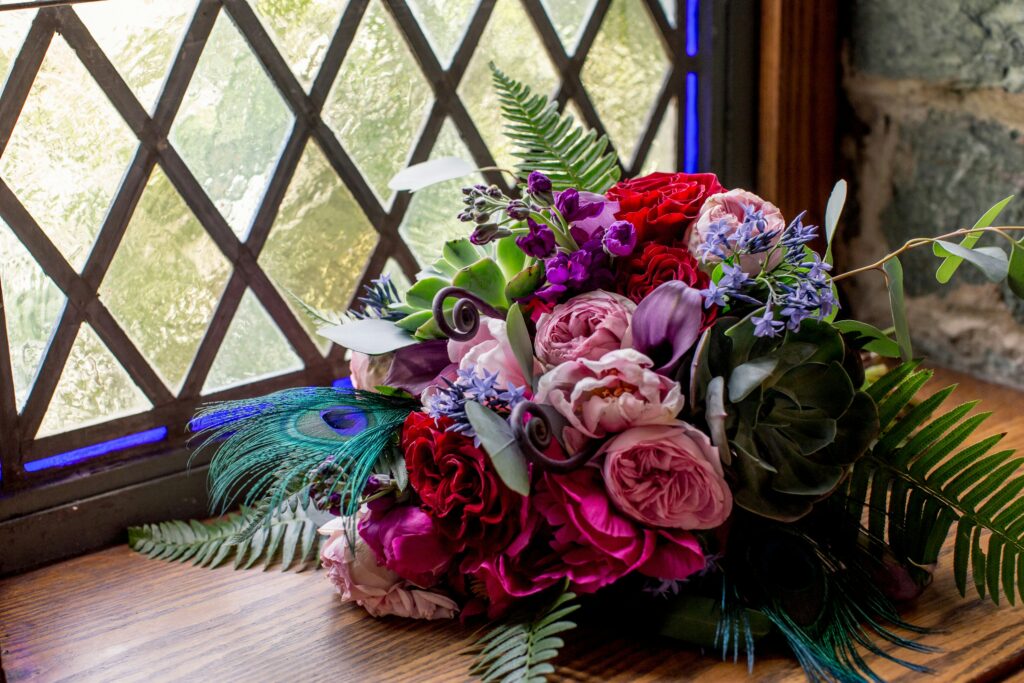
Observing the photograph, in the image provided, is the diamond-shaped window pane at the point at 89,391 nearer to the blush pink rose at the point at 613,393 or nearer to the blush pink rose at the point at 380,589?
the blush pink rose at the point at 380,589

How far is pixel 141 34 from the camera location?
3.01 ft

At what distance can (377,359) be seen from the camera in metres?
0.85

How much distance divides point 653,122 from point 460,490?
0.61 m

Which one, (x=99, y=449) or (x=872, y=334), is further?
(x=99, y=449)

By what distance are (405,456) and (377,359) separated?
0.34 ft

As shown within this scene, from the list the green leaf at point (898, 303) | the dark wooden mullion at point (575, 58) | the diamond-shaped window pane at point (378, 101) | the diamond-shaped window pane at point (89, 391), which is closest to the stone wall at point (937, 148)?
the dark wooden mullion at point (575, 58)

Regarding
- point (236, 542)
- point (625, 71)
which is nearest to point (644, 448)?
point (236, 542)

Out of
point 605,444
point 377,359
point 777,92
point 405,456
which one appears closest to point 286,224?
point 377,359

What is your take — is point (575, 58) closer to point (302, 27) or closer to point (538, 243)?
point (302, 27)

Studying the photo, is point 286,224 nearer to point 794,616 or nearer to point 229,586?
point 229,586

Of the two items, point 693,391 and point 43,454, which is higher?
point 43,454

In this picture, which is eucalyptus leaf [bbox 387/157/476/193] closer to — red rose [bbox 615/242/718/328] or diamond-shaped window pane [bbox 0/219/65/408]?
red rose [bbox 615/242/718/328]

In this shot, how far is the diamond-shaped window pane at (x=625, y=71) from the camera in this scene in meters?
1.17

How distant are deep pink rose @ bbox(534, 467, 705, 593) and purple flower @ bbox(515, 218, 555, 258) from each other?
0.15 meters
